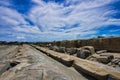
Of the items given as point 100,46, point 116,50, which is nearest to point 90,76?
point 116,50

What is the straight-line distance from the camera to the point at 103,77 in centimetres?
259

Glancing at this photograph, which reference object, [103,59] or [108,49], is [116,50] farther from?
[103,59]

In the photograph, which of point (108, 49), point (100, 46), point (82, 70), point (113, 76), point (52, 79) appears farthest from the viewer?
point (100, 46)

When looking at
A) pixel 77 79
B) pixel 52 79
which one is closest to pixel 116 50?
pixel 77 79

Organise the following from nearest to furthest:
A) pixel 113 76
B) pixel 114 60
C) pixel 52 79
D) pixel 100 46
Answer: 1. pixel 113 76
2. pixel 52 79
3. pixel 114 60
4. pixel 100 46

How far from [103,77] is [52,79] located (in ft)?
2.94

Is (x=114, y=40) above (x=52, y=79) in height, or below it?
above

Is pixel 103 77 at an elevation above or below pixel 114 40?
below

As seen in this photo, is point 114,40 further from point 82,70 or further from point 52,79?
point 52,79

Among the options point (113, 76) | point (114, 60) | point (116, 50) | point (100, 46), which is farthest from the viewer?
point (100, 46)

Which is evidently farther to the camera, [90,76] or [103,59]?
[103,59]

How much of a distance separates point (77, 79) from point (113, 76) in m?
0.77

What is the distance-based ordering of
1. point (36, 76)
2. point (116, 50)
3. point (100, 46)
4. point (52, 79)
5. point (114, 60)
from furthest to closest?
point (100, 46)
point (116, 50)
point (114, 60)
point (36, 76)
point (52, 79)

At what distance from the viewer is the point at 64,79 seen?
2.73 metres
